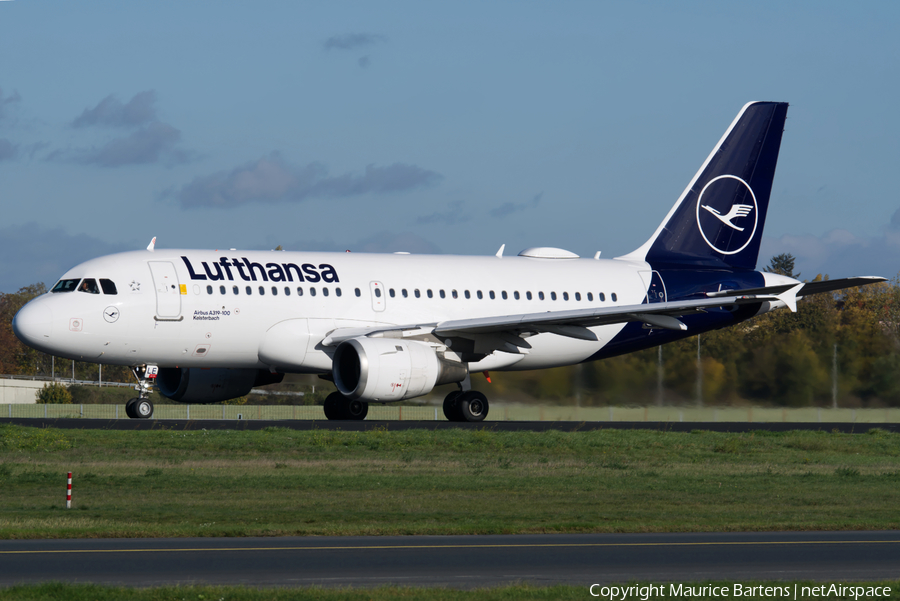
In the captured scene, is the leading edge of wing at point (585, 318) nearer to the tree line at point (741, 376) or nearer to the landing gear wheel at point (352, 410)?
the landing gear wheel at point (352, 410)

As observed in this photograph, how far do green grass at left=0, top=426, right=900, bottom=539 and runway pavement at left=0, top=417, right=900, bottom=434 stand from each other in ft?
6.88

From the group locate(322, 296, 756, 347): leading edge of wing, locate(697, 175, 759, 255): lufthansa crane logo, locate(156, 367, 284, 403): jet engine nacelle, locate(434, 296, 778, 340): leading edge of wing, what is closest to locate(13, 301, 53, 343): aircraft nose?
locate(156, 367, 284, 403): jet engine nacelle

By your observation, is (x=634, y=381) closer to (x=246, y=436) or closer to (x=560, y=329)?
(x=560, y=329)

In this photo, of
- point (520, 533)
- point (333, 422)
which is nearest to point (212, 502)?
point (520, 533)

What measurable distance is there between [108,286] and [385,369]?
7.04 m

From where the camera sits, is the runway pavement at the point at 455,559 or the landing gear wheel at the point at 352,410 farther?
the landing gear wheel at the point at 352,410

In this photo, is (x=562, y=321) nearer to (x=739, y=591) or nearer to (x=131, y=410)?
(x=131, y=410)

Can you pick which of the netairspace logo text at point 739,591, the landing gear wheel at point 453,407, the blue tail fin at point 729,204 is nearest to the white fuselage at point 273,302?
the landing gear wheel at point 453,407

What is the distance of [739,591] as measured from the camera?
32.2ft

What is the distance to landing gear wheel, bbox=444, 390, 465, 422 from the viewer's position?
3225 centimetres

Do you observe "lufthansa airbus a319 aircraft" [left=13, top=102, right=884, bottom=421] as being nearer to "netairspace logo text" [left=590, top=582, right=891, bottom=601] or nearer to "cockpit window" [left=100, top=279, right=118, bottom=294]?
"cockpit window" [left=100, top=279, right=118, bottom=294]

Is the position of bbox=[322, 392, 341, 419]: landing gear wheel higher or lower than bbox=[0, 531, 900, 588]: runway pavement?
higher

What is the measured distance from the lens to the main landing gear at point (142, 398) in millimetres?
29812

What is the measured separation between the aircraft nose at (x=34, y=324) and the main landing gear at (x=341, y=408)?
27.7 ft
